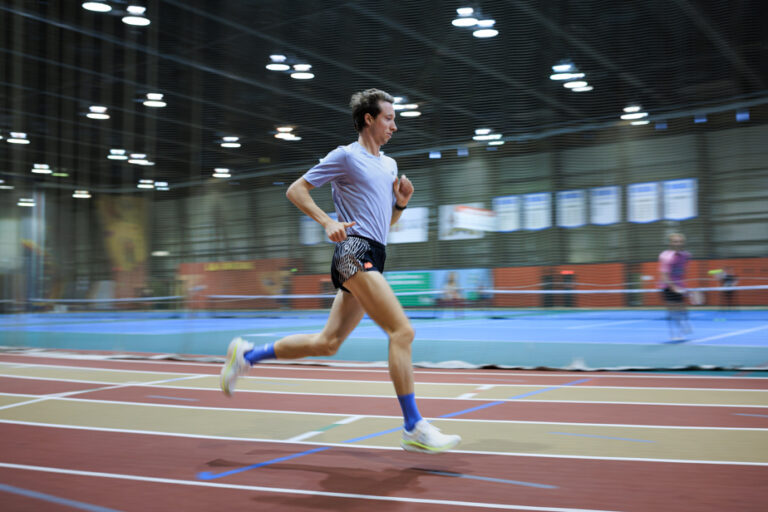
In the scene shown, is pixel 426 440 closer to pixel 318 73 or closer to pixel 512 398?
pixel 512 398

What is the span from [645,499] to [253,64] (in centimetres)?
818

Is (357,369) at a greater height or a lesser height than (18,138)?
lesser

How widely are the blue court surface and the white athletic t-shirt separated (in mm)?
4260

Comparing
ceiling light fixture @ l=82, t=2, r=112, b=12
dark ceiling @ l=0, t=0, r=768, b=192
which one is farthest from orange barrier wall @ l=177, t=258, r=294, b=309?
ceiling light fixture @ l=82, t=2, r=112, b=12

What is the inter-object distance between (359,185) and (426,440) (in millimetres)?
1243

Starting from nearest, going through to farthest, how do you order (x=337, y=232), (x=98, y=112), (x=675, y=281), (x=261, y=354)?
(x=337, y=232)
(x=261, y=354)
(x=675, y=281)
(x=98, y=112)

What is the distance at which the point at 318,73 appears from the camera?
8938 mm

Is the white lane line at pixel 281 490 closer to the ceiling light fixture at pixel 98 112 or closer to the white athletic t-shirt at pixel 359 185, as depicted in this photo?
the white athletic t-shirt at pixel 359 185

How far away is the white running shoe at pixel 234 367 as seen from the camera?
3.74 metres

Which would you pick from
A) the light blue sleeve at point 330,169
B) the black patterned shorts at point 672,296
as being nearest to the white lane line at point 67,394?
the light blue sleeve at point 330,169

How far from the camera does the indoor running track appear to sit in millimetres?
2623

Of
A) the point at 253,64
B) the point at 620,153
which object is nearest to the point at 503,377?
the point at 620,153

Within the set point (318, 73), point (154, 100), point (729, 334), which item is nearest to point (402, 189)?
point (318, 73)

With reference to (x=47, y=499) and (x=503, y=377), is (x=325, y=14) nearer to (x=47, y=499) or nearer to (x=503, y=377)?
(x=503, y=377)
